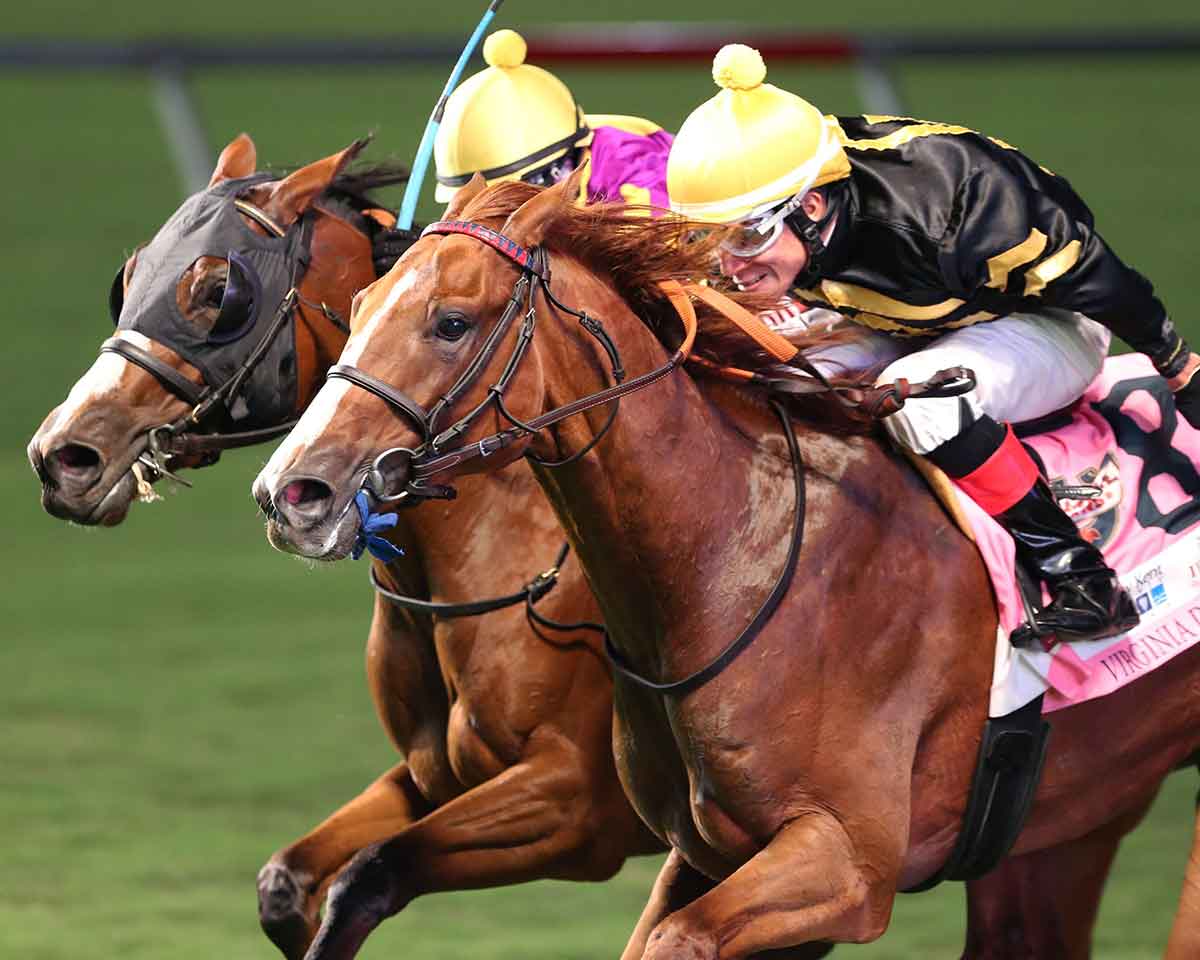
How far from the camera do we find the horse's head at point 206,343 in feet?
13.5

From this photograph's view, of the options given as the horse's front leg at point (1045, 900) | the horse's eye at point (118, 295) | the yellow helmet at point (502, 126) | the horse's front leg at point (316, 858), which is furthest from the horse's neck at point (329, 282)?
the horse's front leg at point (1045, 900)

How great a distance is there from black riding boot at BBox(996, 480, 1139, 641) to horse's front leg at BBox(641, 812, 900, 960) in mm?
516

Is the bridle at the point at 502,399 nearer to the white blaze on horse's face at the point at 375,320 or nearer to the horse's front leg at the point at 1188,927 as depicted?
the white blaze on horse's face at the point at 375,320

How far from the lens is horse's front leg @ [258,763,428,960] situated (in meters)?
4.30

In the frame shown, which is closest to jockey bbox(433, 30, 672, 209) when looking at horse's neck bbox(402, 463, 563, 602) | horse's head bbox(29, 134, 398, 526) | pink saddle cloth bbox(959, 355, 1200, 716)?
horse's head bbox(29, 134, 398, 526)

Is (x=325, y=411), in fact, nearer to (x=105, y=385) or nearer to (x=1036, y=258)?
(x=105, y=385)

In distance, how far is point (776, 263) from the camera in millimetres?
3805

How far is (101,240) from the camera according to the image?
40.4 feet

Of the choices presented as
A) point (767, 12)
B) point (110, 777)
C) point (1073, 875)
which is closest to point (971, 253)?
point (1073, 875)

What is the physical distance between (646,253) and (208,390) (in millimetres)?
1050

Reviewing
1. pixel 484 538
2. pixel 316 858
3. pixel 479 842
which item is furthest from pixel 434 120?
pixel 316 858

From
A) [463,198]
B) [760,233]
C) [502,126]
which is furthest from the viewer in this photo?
[502,126]

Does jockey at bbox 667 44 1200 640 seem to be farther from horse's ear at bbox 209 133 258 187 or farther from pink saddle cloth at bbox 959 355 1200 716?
horse's ear at bbox 209 133 258 187

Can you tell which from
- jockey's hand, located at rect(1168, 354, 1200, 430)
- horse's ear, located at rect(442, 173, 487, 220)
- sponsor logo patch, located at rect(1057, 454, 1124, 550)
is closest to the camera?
horse's ear, located at rect(442, 173, 487, 220)
